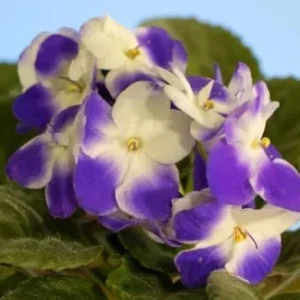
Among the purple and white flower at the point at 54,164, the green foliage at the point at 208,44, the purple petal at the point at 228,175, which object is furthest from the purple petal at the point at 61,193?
the green foliage at the point at 208,44

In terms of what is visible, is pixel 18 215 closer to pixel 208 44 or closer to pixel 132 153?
pixel 132 153

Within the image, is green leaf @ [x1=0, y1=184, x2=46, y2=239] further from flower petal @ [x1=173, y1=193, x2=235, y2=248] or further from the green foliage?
the green foliage

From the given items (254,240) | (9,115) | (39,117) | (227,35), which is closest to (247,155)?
(254,240)

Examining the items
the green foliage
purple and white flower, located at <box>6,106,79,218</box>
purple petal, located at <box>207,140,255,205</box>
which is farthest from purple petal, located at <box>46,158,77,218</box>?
the green foliage

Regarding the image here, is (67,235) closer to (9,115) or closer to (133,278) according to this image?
(133,278)

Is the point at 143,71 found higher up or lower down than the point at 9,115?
higher up

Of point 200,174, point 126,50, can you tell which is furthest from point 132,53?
point 200,174

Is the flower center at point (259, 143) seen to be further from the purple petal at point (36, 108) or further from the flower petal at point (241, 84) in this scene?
the purple petal at point (36, 108)
